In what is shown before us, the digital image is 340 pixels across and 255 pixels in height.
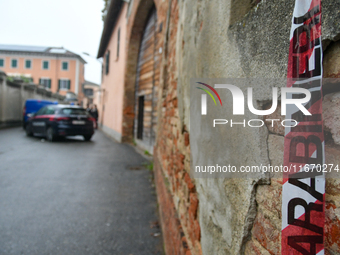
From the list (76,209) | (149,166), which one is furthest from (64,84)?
(76,209)

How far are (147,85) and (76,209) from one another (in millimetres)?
6647

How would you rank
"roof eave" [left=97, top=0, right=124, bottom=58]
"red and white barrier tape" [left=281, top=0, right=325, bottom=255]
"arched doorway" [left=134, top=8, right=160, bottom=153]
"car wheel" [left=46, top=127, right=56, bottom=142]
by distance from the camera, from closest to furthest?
"red and white barrier tape" [left=281, top=0, right=325, bottom=255] → "arched doorway" [left=134, top=8, right=160, bottom=153] → "car wheel" [left=46, top=127, right=56, bottom=142] → "roof eave" [left=97, top=0, right=124, bottom=58]

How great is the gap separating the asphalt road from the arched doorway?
235cm

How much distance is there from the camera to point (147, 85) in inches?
402

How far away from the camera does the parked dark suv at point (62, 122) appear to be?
11906mm

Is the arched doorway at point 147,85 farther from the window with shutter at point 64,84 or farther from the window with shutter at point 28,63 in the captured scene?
the window with shutter at point 28,63

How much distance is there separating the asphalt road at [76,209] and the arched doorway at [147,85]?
7.71ft

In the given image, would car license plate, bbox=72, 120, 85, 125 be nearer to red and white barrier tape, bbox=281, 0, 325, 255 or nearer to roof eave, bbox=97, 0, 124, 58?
roof eave, bbox=97, 0, 124, 58

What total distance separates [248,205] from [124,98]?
1151 cm

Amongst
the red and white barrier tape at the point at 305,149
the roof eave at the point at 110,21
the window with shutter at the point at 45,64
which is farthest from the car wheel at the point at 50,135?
the window with shutter at the point at 45,64

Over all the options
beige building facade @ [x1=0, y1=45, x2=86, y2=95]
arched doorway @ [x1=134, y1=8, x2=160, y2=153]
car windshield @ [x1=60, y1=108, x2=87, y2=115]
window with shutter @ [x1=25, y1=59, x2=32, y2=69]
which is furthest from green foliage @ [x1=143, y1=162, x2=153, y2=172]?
window with shutter @ [x1=25, y1=59, x2=32, y2=69]

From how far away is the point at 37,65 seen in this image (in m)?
45.5

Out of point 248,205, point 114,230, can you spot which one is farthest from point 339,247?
point 114,230

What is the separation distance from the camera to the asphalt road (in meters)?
3.17
